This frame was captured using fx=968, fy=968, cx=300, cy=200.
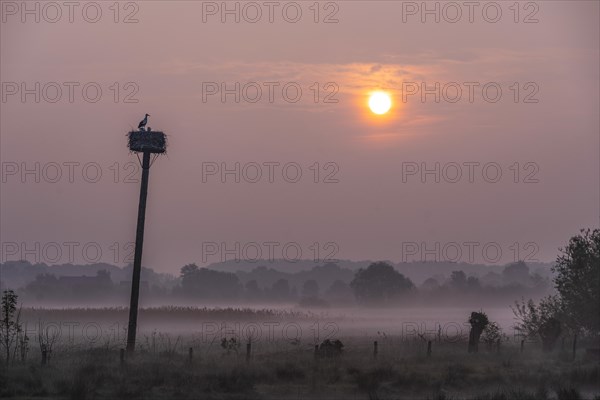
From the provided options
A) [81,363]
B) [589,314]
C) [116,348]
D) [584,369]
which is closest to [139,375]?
[81,363]

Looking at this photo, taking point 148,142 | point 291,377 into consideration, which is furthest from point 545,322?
point 148,142

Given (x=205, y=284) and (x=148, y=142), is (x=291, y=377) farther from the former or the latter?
(x=205, y=284)

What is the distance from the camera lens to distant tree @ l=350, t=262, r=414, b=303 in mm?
157250

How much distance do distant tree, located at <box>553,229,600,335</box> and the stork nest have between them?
21.6 metres

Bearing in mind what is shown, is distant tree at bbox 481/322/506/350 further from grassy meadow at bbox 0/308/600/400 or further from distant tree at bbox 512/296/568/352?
grassy meadow at bbox 0/308/600/400

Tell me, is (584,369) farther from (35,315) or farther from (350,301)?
(350,301)

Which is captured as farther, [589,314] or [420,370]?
[589,314]

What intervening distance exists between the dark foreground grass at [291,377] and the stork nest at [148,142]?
9115 mm

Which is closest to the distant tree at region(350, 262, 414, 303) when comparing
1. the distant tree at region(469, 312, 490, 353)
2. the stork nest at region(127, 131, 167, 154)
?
the distant tree at region(469, 312, 490, 353)

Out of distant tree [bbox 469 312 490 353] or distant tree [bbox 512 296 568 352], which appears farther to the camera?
distant tree [bbox 512 296 568 352]

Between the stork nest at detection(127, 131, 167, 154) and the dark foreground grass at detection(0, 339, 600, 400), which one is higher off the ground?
the stork nest at detection(127, 131, 167, 154)

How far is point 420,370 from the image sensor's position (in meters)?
37.6

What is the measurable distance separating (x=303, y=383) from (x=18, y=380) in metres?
9.94

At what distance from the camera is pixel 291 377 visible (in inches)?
1406
